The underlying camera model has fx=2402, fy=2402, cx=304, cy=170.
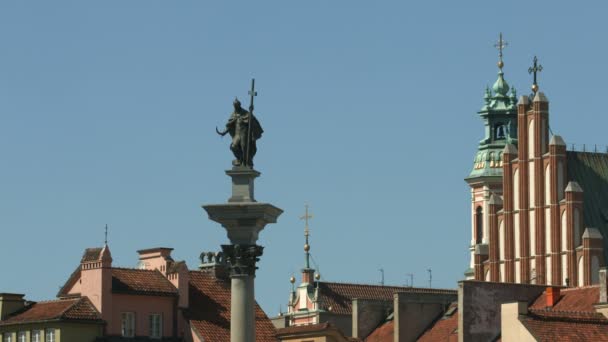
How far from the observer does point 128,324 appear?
98.1 meters

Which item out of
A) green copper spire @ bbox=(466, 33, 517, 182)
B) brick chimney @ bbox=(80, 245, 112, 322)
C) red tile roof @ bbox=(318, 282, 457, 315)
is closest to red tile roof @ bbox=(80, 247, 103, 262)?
brick chimney @ bbox=(80, 245, 112, 322)

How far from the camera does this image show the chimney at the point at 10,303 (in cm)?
9944

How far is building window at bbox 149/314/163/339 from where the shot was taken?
98.4 metres

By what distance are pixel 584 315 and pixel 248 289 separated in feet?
98.2

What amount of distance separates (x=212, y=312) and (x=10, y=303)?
8.45 meters

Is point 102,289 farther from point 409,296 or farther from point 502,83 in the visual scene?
point 502,83

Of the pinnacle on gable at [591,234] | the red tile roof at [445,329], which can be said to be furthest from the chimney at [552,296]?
the pinnacle on gable at [591,234]

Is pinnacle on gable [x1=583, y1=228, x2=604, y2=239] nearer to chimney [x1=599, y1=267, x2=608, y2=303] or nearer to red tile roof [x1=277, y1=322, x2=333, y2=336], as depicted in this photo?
red tile roof [x1=277, y1=322, x2=333, y2=336]

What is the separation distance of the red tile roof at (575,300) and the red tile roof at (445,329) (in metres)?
3.96

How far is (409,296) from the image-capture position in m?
105

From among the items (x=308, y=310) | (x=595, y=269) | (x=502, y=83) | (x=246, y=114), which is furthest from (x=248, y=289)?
(x=502, y=83)

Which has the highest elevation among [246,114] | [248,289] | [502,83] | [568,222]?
[502,83]

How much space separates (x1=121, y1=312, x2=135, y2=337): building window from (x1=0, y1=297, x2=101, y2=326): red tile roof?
1719 mm

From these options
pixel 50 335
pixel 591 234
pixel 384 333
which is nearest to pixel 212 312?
pixel 50 335
